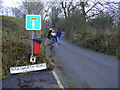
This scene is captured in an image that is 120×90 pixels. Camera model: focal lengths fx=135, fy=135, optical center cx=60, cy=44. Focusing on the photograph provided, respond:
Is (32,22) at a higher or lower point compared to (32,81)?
higher

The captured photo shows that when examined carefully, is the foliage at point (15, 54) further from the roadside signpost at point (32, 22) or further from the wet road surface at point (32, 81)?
the roadside signpost at point (32, 22)

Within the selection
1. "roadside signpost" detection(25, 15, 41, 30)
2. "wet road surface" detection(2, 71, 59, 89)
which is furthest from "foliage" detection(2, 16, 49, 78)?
"roadside signpost" detection(25, 15, 41, 30)

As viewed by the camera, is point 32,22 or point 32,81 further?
point 32,22

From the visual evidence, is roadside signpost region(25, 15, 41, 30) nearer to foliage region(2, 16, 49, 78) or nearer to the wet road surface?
foliage region(2, 16, 49, 78)

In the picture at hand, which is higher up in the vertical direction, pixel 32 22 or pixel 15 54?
pixel 32 22

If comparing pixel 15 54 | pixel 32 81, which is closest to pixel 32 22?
pixel 15 54

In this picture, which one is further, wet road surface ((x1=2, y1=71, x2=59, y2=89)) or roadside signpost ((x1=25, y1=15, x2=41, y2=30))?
roadside signpost ((x1=25, y1=15, x2=41, y2=30))

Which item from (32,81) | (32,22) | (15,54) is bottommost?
(32,81)

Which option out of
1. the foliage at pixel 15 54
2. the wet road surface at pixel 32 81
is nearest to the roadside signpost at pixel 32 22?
the foliage at pixel 15 54

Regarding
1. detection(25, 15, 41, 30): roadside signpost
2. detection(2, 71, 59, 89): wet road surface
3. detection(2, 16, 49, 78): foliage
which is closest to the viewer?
detection(2, 71, 59, 89): wet road surface

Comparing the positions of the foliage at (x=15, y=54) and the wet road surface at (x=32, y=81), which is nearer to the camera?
the wet road surface at (x=32, y=81)

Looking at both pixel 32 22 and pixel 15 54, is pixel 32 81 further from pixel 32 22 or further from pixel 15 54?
pixel 32 22

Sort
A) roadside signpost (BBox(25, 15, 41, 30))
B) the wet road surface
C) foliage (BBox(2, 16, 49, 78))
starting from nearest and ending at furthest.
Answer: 1. the wet road surface
2. foliage (BBox(2, 16, 49, 78))
3. roadside signpost (BBox(25, 15, 41, 30))

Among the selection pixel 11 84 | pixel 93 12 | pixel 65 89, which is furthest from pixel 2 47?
pixel 93 12
